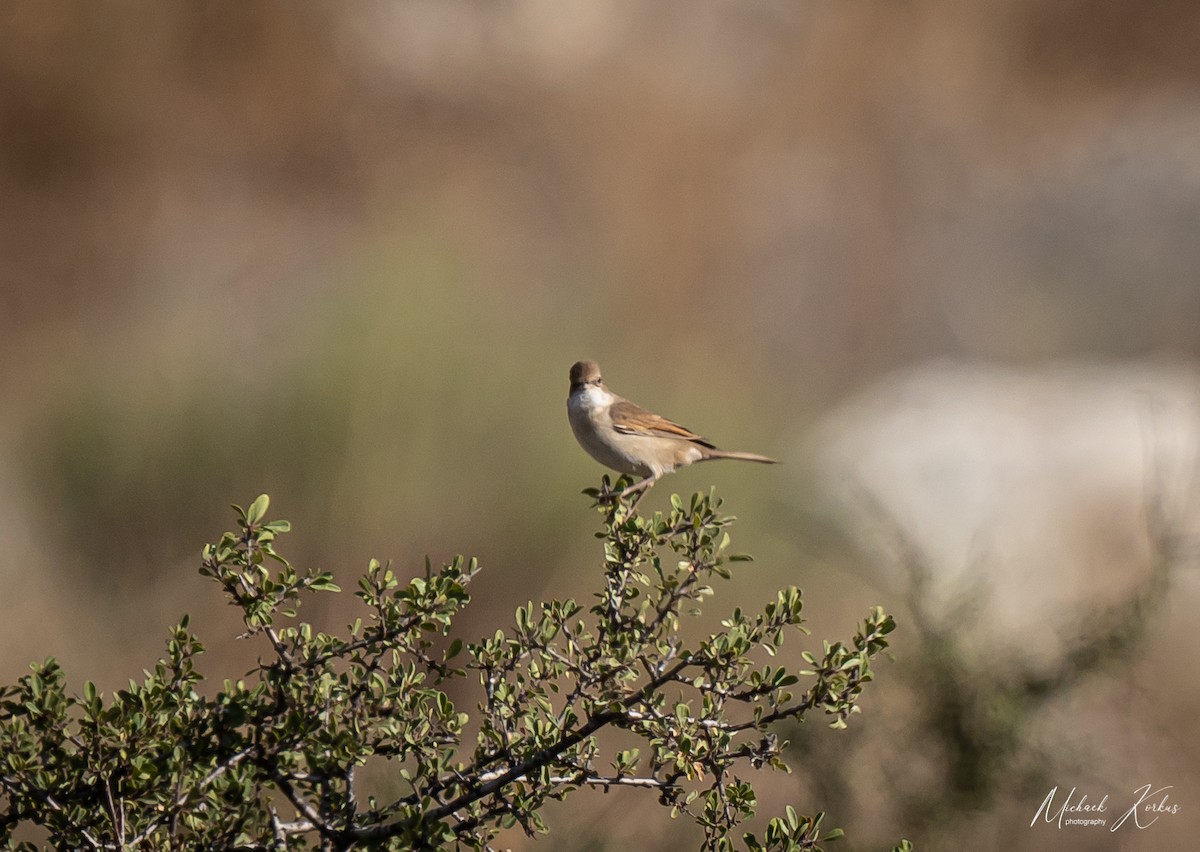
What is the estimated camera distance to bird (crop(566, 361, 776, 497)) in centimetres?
330

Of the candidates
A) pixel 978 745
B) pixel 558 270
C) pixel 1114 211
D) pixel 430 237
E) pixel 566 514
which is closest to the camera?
pixel 978 745

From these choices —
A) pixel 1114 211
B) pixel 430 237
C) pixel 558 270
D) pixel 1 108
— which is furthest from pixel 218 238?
pixel 1114 211

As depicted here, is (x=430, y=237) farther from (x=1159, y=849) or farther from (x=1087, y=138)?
(x=1087, y=138)

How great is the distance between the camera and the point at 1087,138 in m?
13.2

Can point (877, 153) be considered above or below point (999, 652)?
above

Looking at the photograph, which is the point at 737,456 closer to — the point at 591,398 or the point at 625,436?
the point at 625,436

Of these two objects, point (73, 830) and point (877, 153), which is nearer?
point (73, 830)

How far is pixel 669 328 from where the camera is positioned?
36.8 ft

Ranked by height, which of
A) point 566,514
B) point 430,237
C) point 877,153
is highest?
point 877,153

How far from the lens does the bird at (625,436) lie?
10.8 feet

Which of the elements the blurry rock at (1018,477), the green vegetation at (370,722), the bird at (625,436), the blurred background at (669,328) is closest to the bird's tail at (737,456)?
the bird at (625,436)

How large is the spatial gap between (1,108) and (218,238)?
214 centimetres

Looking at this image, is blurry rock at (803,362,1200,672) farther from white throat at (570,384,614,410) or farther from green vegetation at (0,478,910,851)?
green vegetation at (0,478,910,851)

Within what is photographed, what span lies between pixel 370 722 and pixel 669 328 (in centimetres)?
955
